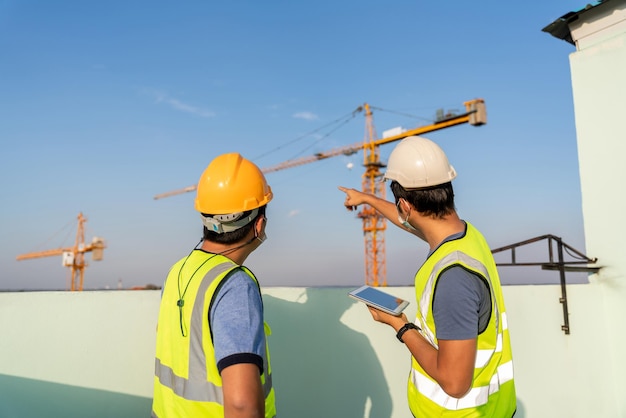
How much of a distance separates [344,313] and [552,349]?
1874 millimetres

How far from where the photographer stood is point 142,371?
3018 mm

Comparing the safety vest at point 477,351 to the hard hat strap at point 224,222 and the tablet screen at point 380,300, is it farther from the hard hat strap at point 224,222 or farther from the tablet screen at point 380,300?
the hard hat strap at point 224,222

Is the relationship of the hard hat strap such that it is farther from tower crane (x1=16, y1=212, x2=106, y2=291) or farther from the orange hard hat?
tower crane (x1=16, y1=212, x2=106, y2=291)

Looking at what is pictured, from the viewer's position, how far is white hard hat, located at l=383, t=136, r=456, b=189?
183 centimetres

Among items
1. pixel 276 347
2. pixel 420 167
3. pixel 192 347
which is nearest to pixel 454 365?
pixel 420 167

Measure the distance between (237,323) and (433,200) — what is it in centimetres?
93

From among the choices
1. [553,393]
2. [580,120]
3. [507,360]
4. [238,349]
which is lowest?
[553,393]

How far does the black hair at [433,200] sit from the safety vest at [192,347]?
74cm

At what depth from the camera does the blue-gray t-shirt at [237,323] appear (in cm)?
137

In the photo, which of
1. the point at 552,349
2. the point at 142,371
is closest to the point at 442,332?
the point at 142,371

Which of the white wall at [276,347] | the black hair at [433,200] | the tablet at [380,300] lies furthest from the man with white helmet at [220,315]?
the white wall at [276,347]

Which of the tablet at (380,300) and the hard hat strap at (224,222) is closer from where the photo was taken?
the hard hat strap at (224,222)

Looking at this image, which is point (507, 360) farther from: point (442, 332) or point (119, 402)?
point (119, 402)

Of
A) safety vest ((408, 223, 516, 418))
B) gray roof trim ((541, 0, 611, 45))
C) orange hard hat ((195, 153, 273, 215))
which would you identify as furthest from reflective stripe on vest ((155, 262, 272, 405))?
gray roof trim ((541, 0, 611, 45))
